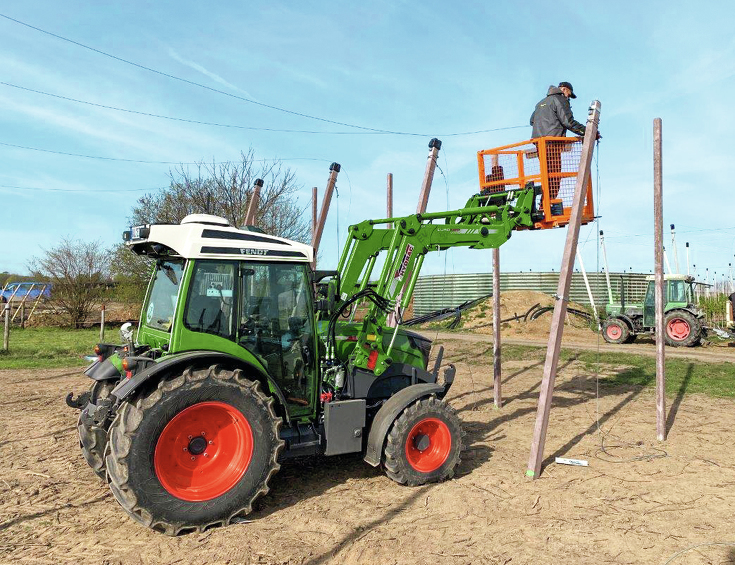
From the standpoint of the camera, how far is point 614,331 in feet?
68.8

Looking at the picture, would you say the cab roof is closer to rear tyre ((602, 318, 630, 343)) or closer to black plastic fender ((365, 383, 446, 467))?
black plastic fender ((365, 383, 446, 467))

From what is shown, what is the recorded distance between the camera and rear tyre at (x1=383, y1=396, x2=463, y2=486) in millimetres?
5500

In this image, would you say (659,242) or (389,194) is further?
(389,194)

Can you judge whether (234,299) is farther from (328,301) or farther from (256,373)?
(328,301)

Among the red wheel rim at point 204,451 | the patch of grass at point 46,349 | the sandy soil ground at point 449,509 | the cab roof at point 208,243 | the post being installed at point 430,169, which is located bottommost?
the sandy soil ground at point 449,509

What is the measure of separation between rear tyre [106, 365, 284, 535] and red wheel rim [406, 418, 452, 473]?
1.50 m

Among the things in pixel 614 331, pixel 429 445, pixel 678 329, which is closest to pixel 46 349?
pixel 429 445

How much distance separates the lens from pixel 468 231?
6309mm

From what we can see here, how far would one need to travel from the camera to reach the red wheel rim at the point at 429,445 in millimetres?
5699

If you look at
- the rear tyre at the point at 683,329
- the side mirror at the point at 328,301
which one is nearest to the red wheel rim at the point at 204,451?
the side mirror at the point at 328,301

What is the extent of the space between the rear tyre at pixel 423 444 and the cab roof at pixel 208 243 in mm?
1804

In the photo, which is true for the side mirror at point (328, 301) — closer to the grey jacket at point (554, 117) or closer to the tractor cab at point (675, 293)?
the grey jacket at point (554, 117)

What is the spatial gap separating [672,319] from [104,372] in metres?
19.3

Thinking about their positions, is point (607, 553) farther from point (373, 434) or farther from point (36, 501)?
point (36, 501)
